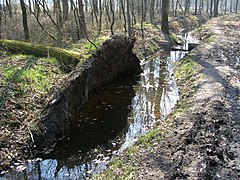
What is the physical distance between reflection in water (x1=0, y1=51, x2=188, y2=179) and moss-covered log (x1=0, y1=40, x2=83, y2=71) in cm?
187

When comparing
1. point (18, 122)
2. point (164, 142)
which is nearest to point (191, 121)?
point (164, 142)

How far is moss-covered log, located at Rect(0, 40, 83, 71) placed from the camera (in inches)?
499

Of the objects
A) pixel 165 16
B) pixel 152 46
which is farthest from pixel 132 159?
pixel 165 16

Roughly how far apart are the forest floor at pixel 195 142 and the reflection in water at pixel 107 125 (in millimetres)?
788

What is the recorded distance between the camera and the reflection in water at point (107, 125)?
711cm

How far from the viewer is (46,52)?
1283 cm

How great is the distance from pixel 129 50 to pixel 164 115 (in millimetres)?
5013

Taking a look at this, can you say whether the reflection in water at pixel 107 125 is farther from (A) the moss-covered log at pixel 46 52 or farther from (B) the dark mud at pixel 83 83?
(A) the moss-covered log at pixel 46 52

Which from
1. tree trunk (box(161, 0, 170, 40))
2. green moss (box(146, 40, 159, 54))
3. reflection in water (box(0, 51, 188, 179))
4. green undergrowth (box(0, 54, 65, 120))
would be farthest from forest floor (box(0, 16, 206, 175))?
tree trunk (box(161, 0, 170, 40))

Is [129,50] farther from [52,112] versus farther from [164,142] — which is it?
[164,142]

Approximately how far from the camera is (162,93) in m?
12.7

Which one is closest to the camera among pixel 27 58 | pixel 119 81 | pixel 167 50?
pixel 27 58

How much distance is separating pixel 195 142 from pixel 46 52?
25.9 feet

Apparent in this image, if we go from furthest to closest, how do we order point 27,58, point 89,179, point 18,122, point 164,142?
point 27,58
point 18,122
point 164,142
point 89,179
